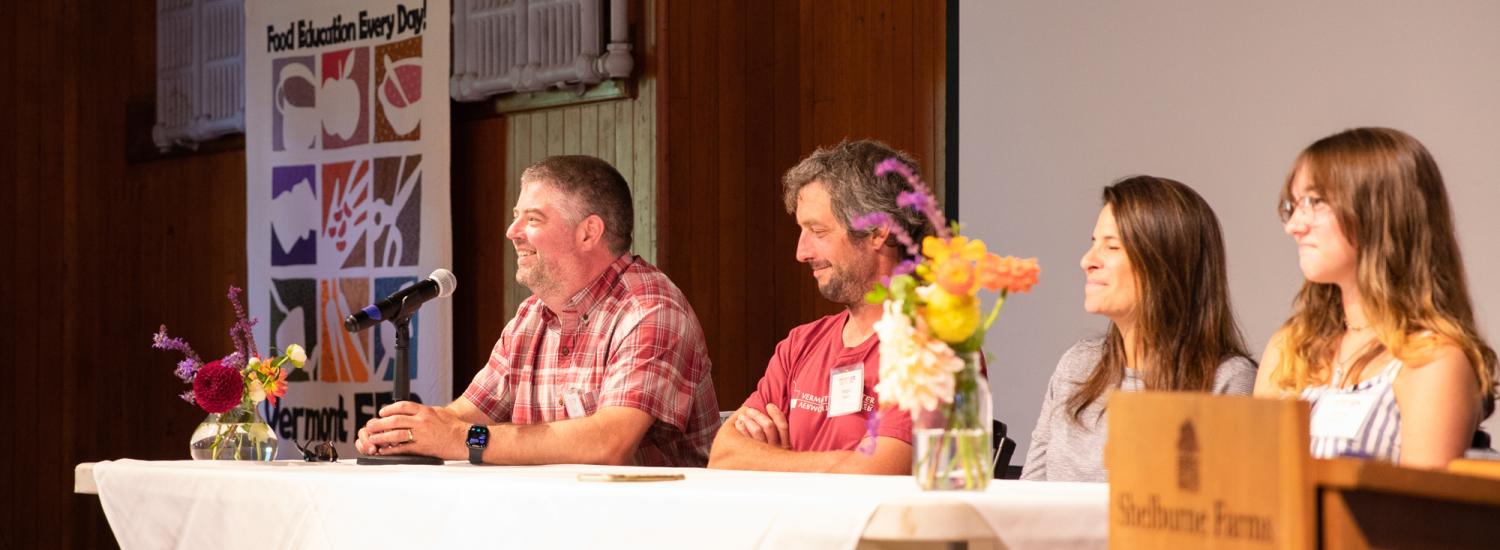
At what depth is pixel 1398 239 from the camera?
2.14 metres

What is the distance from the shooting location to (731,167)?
487 cm

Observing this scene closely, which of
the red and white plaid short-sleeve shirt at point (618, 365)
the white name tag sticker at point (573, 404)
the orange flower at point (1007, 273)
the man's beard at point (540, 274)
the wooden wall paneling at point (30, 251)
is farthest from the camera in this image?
the wooden wall paneling at point (30, 251)

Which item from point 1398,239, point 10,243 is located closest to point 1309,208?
point 1398,239

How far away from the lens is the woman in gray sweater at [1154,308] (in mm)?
2545

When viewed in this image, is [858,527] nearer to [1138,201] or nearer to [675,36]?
[1138,201]

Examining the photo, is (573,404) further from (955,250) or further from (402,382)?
(955,250)

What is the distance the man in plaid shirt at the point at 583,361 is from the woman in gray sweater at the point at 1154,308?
854mm

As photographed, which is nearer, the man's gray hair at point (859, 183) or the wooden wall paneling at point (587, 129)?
the man's gray hair at point (859, 183)

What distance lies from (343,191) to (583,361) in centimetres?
248

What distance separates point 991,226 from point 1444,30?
4.26ft

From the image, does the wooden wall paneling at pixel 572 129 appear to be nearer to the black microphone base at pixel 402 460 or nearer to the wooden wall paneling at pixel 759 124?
the wooden wall paneling at pixel 759 124

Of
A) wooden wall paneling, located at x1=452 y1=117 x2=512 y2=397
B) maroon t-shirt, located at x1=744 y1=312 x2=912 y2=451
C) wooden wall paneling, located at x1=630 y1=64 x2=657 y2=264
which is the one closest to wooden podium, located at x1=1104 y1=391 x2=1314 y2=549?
maroon t-shirt, located at x1=744 y1=312 x2=912 y2=451

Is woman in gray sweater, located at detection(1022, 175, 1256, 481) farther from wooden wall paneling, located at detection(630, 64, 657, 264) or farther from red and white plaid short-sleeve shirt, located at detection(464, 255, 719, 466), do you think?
wooden wall paneling, located at detection(630, 64, 657, 264)

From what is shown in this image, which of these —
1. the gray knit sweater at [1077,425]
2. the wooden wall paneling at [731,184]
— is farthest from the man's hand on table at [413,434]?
the wooden wall paneling at [731,184]
